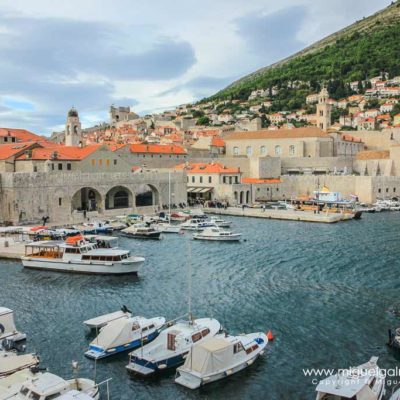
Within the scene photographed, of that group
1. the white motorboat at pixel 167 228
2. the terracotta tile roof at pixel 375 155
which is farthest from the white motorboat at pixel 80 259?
the terracotta tile roof at pixel 375 155

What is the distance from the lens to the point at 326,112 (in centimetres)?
8806

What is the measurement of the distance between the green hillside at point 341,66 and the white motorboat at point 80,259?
112982 millimetres

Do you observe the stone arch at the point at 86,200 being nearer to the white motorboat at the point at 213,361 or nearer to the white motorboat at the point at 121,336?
the white motorboat at the point at 121,336

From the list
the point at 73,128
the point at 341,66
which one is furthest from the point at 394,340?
the point at 341,66

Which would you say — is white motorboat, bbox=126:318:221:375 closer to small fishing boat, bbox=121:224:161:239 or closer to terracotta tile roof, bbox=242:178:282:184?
small fishing boat, bbox=121:224:161:239

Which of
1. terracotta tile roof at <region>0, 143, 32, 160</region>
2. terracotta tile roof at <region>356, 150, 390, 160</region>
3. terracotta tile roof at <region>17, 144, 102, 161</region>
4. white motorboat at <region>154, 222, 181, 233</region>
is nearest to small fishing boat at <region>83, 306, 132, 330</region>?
white motorboat at <region>154, 222, 181, 233</region>

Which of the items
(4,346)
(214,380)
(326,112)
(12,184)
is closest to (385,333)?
(214,380)

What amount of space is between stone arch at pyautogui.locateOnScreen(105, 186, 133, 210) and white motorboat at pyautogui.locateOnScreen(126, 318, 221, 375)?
30.7 metres

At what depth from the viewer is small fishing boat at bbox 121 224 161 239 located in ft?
111

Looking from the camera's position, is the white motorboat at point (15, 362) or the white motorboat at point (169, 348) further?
the white motorboat at point (169, 348)

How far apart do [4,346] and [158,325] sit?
15.7ft

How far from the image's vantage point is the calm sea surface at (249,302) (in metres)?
13.5

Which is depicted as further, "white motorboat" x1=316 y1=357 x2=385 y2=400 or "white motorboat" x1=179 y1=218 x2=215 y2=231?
"white motorboat" x1=179 y1=218 x2=215 y2=231

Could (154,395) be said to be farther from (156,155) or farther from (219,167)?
(156,155)
